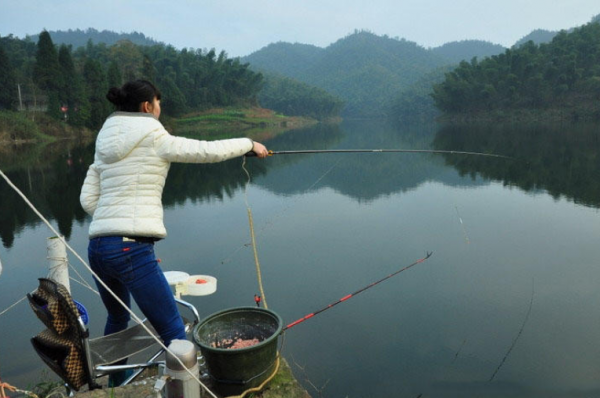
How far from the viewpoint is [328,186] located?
15117mm

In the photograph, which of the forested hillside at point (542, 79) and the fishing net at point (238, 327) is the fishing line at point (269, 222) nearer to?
the fishing net at point (238, 327)

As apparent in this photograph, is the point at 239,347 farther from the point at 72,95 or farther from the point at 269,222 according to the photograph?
the point at 72,95

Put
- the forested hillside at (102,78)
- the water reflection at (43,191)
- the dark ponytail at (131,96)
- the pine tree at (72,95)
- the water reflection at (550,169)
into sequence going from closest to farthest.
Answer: the dark ponytail at (131,96)
the water reflection at (43,191)
the water reflection at (550,169)
the forested hillside at (102,78)
the pine tree at (72,95)

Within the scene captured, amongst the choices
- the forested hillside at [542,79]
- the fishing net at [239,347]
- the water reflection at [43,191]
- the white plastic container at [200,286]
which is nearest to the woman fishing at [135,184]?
the fishing net at [239,347]

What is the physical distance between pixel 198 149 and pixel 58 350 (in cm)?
137

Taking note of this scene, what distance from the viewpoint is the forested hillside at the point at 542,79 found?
2453 inches

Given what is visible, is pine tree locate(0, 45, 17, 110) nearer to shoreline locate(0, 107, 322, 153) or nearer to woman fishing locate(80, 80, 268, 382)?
shoreline locate(0, 107, 322, 153)

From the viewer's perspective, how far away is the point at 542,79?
6581 centimetres

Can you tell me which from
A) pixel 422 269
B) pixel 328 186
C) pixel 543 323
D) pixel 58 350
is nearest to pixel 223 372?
pixel 58 350

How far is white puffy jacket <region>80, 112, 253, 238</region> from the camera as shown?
2.42m

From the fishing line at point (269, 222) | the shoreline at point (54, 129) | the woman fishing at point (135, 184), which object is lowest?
the shoreline at point (54, 129)

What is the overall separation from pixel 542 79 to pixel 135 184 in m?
75.9

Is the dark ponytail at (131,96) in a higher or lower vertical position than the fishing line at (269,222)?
higher

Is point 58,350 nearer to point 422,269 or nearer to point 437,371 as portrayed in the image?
point 437,371
